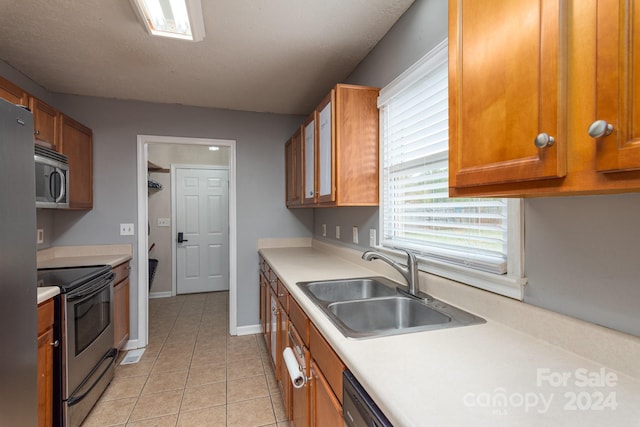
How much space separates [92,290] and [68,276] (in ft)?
0.57

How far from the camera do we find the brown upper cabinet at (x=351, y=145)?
188 cm

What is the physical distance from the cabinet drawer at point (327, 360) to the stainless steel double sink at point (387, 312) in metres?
0.08

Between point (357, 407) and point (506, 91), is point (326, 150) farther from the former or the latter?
point (357, 407)

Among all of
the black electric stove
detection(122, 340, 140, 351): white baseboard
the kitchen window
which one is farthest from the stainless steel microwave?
the kitchen window

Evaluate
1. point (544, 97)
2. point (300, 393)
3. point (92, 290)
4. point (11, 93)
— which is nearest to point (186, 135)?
point (11, 93)

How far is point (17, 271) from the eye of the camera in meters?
1.17

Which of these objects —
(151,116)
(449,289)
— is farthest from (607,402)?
(151,116)

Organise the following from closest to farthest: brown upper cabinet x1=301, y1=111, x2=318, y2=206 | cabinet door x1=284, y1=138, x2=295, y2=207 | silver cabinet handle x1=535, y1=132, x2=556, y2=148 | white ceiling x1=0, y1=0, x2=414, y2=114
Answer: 1. silver cabinet handle x1=535, y1=132, x2=556, y2=148
2. white ceiling x1=0, y1=0, x2=414, y2=114
3. brown upper cabinet x1=301, y1=111, x2=318, y2=206
4. cabinet door x1=284, y1=138, x2=295, y2=207

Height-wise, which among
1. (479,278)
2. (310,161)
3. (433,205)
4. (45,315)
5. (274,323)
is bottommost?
(274,323)

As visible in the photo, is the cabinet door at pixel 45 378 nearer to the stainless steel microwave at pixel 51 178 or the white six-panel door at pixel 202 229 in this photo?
the stainless steel microwave at pixel 51 178

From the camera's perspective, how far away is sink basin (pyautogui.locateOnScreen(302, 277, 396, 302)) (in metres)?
1.69

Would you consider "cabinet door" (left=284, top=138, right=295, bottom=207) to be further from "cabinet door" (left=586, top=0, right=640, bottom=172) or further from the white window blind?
"cabinet door" (left=586, top=0, right=640, bottom=172)

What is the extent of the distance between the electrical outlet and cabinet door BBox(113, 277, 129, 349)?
0.43 m

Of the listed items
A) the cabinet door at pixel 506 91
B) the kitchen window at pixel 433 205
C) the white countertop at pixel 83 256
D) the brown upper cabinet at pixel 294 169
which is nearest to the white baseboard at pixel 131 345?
the white countertop at pixel 83 256
